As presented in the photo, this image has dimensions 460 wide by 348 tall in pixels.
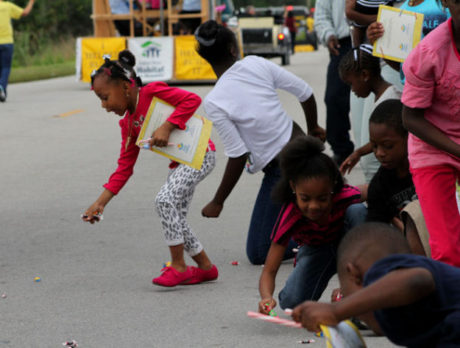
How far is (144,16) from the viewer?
17.9 metres

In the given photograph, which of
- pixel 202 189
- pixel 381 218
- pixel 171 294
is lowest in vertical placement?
pixel 202 189

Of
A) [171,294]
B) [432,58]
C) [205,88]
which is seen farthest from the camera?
[205,88]

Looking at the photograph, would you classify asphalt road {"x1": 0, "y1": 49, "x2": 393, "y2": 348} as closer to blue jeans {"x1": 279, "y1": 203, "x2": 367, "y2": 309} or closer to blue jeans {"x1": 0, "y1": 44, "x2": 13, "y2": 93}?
blue jeans {"x1": 279, "y1": 203, "x2": 367, "y2": 309}

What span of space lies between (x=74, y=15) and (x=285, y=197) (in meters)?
47.8

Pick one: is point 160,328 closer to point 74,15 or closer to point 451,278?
point 451,278

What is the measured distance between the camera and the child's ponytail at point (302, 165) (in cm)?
380

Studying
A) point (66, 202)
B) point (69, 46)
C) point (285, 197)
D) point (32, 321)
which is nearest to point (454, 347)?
point (285, 197)

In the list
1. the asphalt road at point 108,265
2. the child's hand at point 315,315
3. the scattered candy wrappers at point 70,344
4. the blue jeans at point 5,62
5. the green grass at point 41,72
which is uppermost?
the child's hand at point 315,315

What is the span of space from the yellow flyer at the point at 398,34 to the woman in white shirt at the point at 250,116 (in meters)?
0.58

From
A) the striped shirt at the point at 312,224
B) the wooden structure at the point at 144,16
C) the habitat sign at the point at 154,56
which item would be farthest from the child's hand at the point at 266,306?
the habitat sign at the point at 154,56

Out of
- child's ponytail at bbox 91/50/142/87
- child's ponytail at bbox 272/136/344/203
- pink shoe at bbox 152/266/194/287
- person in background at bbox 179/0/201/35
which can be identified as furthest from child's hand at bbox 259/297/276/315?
person in background at bbox 179/0/201/35

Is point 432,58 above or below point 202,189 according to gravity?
above

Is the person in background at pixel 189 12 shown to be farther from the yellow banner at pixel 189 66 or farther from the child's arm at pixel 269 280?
the child's arm at pixel 269 280

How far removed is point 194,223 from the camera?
22.1 feet
